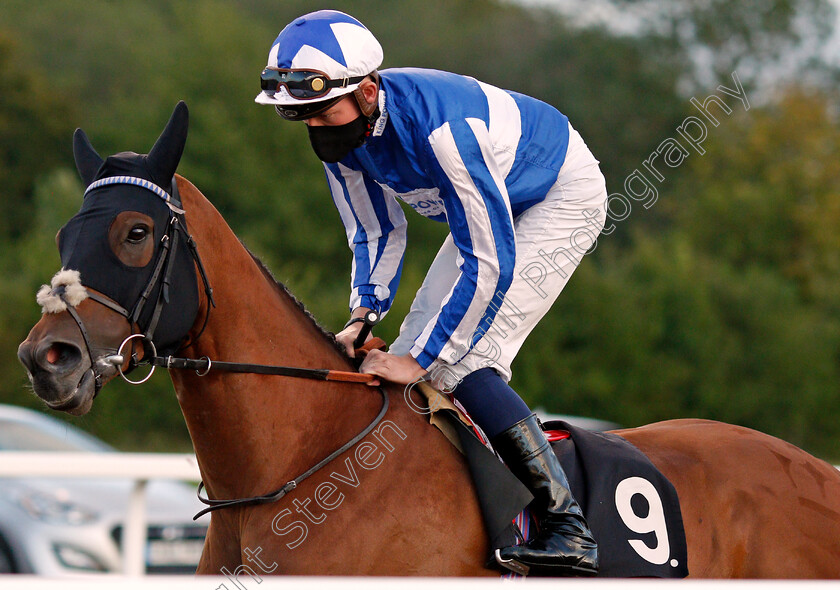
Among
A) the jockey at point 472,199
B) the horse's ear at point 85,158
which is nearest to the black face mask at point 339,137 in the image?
the jockey at point 472,199

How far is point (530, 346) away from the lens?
57.9ft

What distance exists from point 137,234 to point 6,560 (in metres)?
3.79

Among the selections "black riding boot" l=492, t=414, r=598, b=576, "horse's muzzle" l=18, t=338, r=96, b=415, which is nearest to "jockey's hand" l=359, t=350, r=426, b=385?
"black riding boot" l=492, t=414, r=598, b=576

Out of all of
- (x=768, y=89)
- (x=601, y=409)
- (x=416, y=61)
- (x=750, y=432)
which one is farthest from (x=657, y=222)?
(x=750, y=432)

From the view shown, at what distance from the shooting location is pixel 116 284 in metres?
2.47

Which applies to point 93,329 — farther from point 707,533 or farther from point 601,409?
point 601,409

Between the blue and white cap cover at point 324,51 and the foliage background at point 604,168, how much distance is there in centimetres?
1061

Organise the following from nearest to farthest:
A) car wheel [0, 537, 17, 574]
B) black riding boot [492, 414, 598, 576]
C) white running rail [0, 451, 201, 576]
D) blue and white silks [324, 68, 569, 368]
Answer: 1. black riding boot [492, 414, 598, 576]
2. blue and white silks [324, 68, 569, 368]
3. white running rail [0, 451, 201, 576]
4. car wheel [0, 537, 17, 574]

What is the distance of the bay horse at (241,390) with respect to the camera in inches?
96.3

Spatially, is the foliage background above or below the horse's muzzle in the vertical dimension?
above

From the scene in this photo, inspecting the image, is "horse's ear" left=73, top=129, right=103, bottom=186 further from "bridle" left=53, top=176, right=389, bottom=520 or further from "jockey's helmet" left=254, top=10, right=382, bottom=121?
"jockey's helmet" left=254, top=10, right=382, bottom=121

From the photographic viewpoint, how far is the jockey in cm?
282

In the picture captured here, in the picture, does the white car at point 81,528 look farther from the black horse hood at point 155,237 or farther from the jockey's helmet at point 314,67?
the jockey's helmet at point 314,67

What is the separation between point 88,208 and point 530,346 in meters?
15.4
